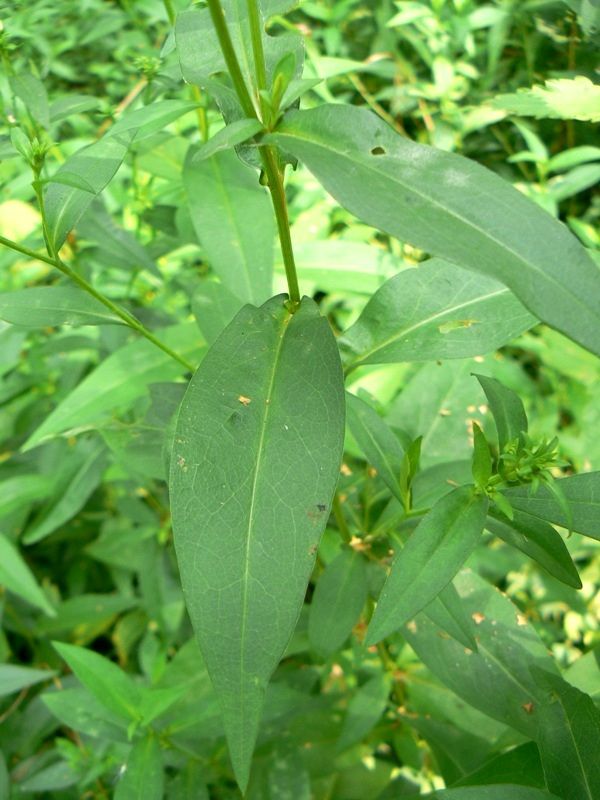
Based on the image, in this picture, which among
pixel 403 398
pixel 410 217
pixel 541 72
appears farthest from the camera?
pixel 541 72

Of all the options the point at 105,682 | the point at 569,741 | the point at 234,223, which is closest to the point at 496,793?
the point at 569,741

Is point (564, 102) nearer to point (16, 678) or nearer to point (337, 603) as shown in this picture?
point (337, 603)

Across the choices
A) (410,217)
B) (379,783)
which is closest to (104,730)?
(379,783)

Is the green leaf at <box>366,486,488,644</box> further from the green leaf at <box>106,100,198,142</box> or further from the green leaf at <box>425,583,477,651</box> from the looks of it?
the green leaf at <box>106,100,198,142</box>

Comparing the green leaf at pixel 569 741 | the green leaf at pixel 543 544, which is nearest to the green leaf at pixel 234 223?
the green leaf at pixel 543 544

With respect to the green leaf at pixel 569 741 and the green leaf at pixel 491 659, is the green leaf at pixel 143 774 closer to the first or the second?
the green leaf at pixel 491 659

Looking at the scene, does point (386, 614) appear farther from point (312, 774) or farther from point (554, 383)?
point (554, 383)
